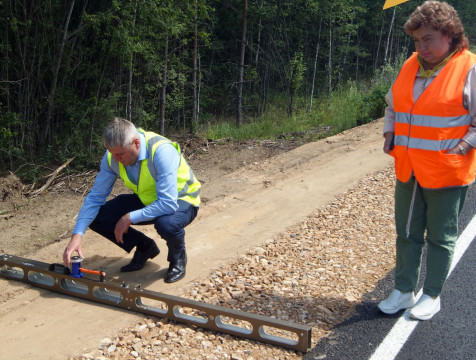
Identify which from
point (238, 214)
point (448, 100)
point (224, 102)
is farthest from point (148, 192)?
point (224, 102)

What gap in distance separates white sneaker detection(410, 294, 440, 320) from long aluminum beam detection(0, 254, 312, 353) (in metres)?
0.91

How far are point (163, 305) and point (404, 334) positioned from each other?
1899 millimetres

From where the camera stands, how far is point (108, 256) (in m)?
5.44

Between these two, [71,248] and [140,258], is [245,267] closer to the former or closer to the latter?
[140,258]

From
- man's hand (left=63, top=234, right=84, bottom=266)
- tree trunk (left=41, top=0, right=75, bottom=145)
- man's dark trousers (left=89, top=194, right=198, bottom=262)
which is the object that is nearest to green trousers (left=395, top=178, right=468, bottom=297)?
man's dark trousers (left=89, top=194, right=198, bottom=262)

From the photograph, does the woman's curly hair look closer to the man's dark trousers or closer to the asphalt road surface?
the asphalt road surface

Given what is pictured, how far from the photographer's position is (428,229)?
3.83m

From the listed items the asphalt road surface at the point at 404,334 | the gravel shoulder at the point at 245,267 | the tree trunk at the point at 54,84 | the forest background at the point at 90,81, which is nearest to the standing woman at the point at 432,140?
the asphalt road surface at the point at 404,334

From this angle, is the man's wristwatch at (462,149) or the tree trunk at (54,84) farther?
the tree trunk at (54,84)

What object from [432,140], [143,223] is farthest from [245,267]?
[432,140]

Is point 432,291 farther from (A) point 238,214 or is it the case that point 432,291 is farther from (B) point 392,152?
(A) point 238,214

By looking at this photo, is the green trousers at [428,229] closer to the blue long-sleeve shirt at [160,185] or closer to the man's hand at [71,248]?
the blue long-sleeve shirt at [160,185]

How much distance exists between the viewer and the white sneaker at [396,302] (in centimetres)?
405

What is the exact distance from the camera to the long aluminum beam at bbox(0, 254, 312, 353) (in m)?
3.71
